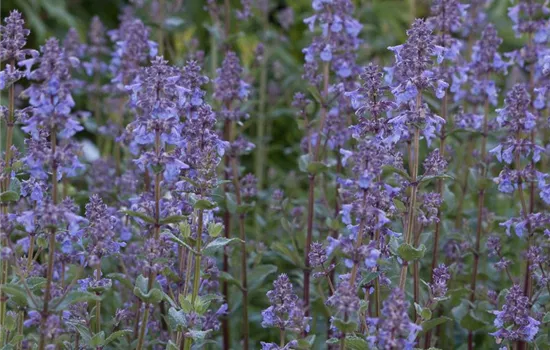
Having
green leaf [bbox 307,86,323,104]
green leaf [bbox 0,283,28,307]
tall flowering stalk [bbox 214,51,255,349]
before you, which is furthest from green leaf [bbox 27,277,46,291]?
green leaf [bbox 307,86,323,104]

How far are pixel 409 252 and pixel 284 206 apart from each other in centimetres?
155

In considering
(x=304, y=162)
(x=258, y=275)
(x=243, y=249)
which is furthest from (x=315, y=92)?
(x=258, y=275)

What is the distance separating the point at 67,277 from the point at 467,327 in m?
1.98

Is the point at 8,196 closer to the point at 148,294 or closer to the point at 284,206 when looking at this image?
the point at 148,294

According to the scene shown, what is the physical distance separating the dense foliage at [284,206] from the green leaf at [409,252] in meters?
0.01

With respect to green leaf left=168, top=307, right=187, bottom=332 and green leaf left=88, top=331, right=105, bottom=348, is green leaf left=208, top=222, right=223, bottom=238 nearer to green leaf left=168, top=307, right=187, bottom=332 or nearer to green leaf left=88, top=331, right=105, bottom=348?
green leaf left=168, top=307, right=187, bottom=332

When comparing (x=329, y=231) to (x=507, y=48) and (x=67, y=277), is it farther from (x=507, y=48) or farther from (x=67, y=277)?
(x=507, y=48)

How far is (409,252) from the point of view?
9.59 feet


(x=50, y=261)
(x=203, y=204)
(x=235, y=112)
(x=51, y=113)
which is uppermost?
(x=235, y=112)

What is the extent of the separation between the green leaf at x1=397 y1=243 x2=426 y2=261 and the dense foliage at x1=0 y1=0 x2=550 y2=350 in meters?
0.01

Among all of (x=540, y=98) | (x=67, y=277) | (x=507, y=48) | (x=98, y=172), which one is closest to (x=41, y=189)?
(x=67, y=277)

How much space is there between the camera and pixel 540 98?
396cm

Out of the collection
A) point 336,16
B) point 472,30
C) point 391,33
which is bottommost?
point 336,16

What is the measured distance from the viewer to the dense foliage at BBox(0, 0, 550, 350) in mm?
2744
